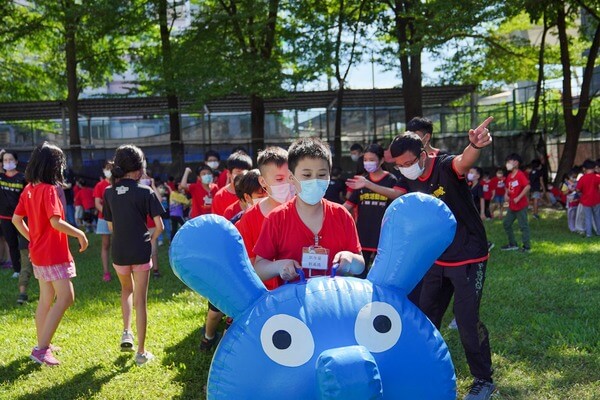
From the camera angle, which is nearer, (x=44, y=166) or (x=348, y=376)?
(x=348, y=376)

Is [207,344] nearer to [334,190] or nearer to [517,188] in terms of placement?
[334,190]

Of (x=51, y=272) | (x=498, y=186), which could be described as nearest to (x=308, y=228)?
(x=51, y=272)

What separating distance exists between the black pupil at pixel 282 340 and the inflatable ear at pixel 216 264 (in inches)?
9.3

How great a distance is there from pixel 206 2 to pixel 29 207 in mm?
17666

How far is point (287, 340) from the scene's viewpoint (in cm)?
265

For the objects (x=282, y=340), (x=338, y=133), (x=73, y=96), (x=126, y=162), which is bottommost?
(x=282, y=340)

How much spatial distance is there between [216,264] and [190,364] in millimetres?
2997

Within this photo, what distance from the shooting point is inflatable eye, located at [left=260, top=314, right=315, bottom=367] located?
2.62 metres

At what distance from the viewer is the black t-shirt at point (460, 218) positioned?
4.42m

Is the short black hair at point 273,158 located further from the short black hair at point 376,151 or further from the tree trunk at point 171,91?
the tree trunk at point 171,91

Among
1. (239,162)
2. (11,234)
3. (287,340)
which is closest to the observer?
(287,340)

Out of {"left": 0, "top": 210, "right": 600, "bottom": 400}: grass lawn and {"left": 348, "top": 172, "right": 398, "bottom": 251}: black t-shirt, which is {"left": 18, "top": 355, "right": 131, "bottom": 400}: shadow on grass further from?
{"left": 348, "top": 172, "right": 398, "bottom": 251}: black t-shirt

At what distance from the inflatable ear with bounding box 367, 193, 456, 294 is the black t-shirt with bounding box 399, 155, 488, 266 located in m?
1.48

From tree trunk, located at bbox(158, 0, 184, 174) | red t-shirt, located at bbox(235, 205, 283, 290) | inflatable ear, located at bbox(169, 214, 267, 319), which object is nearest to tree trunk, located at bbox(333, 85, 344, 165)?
tree trunk, located at bbox(158, 0, 184, 174)
